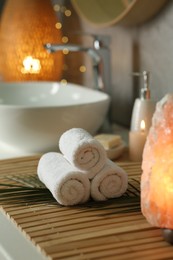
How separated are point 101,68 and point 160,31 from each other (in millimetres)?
198

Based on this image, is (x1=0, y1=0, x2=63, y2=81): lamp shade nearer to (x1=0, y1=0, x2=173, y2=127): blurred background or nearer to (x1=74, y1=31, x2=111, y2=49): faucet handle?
(x1=0, y1=0, x2=173, y2=127): blurred background

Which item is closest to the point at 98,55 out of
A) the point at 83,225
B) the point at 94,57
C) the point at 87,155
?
the point at 94,57

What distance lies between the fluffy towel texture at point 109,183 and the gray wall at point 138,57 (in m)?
0.58

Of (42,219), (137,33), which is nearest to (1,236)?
(42,219)

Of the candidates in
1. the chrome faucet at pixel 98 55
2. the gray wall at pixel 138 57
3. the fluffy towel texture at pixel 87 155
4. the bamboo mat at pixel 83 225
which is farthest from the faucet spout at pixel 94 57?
the fluffy towel texture at pixel 87 155

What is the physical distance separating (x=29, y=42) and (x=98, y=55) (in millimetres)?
324

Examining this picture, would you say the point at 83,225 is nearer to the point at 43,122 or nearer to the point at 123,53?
the point at 43,122

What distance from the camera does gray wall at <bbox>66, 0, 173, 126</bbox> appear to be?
1.60 m

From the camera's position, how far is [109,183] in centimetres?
106

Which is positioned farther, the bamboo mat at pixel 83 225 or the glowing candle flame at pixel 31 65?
the glowing candle flame at pixel 31 65

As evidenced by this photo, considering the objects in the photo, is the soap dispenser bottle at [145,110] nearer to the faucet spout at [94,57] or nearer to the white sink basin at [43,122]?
the white sink basin at [43,122]

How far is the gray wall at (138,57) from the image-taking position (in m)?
1.60

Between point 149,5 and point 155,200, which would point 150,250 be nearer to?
point 155,200

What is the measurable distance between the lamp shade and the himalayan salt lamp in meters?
1.10
